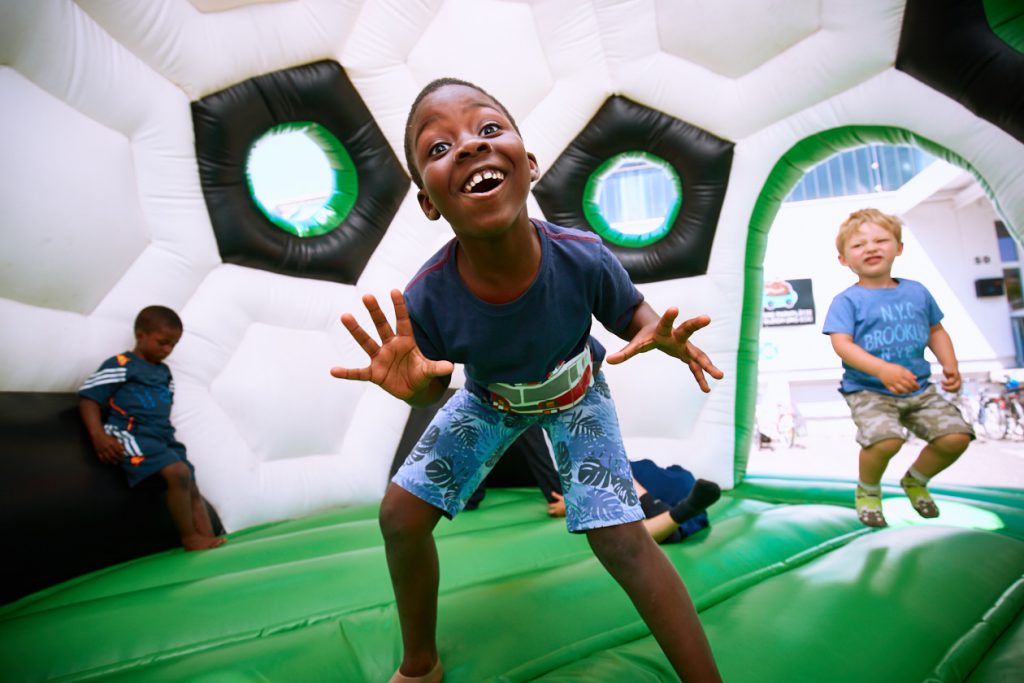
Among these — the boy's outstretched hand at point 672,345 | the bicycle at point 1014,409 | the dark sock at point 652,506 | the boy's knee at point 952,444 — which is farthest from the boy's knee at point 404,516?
the bicycle at point 1014,409

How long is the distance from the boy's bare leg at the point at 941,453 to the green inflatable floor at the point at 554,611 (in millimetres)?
136

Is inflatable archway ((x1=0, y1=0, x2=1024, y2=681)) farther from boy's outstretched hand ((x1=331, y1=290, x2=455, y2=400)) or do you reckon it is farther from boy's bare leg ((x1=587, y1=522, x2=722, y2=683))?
boy's outstretched hand ((x1=331, y1=290, x2=455, y2=400))

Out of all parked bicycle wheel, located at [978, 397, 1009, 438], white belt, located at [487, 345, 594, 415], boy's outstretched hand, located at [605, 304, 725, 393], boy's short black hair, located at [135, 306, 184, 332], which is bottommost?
parked bicycle wheel, located at [978, 397, 1009, 438]

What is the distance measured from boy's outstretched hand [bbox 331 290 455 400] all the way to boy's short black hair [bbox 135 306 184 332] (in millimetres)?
1227

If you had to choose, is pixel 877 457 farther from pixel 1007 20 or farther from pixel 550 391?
pixel 1007 20

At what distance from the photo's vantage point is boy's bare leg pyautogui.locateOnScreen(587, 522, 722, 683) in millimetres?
610

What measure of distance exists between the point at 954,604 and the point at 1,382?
2.08m

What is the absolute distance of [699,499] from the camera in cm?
111

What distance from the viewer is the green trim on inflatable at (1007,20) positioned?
1506 mm

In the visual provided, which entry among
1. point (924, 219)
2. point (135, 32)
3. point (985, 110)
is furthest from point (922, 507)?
point (924, 219)

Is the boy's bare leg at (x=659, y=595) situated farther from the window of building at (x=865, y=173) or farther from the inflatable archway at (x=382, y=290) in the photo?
the window of building at (x=865, y=173)

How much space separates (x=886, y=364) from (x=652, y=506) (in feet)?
2.19

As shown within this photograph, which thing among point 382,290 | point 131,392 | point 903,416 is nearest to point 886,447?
point 903,416

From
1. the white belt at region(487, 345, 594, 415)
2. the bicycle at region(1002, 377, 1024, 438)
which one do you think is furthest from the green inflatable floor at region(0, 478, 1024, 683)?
the bicycle at region(1002, 377, 1024, 438)
